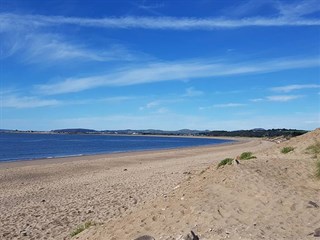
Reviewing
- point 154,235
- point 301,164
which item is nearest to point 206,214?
point 154,235

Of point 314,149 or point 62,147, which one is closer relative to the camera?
point 314,149

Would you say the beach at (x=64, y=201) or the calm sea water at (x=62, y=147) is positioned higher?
the calm sea water at (x=62, y=147)

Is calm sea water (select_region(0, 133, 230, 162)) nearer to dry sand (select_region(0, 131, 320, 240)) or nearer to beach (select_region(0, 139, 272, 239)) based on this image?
beach (select_region(0, 139, 272, 239))

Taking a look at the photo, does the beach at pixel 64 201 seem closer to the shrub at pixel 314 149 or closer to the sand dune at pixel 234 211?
the sand dune at pixel 234 211

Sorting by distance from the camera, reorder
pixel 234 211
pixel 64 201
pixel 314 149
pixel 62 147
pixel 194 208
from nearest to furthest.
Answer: pixel 234 211 < pixel 194 208 < pixel 64 201 < pixel 314 149 < pixel 62 147

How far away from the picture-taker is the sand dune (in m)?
7.26

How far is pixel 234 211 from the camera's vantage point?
323 inches

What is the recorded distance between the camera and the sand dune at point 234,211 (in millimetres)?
7262

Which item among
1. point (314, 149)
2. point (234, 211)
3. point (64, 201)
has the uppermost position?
point (314, 149)

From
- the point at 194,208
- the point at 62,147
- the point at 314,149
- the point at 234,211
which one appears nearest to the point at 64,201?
the point at 194,208

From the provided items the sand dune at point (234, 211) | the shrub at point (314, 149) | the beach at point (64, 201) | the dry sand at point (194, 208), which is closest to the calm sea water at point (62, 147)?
the beach at point (64, 201)

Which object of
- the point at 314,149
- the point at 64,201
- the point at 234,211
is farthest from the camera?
the point at 314,149

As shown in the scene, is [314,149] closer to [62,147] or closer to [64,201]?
[64,201]

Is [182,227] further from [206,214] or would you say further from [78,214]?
[78,214]
